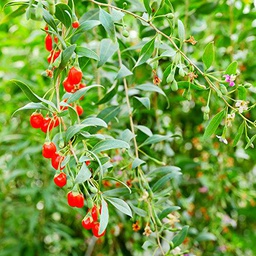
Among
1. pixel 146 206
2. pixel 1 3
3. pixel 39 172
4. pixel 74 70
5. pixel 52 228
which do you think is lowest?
pixel 52 228

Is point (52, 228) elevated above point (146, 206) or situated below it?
below

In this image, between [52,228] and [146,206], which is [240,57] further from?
[52,228]

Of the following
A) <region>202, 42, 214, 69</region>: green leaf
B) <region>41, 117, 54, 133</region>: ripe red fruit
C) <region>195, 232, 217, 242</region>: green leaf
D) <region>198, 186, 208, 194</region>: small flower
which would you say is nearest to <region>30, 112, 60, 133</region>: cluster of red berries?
<region>41, 117, 54, 133</region>: ripe red fruit

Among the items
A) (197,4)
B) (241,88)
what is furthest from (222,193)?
(241,88)

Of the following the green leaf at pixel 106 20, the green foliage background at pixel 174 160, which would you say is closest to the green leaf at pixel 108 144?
the green leaf at pixel 106 20

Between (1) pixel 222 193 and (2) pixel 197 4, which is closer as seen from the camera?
(2) pixel 197 4

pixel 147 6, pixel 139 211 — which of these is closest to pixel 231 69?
pixel 147 6

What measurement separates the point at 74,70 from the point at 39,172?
0.87 metres

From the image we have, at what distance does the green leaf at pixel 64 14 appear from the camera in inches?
23.6

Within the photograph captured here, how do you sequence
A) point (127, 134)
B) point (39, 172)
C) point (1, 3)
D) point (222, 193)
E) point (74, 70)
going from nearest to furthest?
point (74, 70) < point (127, 134) < point (1, 3) < point (222, 193) < point (39, 172)

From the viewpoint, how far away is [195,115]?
4.09 ft

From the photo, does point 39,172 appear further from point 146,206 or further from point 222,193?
point 146,206

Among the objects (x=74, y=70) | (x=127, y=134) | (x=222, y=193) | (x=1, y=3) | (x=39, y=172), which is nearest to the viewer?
(x=74, y=70)

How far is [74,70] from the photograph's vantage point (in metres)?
0.60
